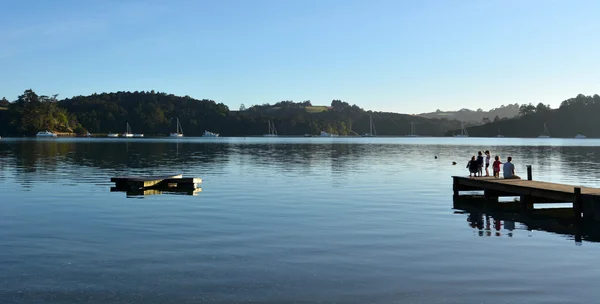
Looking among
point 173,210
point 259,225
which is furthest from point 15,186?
point 259,225

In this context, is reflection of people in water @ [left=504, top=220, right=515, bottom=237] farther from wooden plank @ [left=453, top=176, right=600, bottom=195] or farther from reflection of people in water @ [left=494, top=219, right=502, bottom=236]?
wooden plank @ [left=453, top=176, right=600, bottom=195]

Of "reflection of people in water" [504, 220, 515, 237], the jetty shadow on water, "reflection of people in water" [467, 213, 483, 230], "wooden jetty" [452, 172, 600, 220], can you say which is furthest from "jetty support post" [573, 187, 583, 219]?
"reflection of people in water" [467, 213, 483, 230]

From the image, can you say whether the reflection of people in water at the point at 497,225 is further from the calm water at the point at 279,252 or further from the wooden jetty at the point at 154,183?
the wooden jetty at the point at 154,183

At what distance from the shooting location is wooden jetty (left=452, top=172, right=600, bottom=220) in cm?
2897

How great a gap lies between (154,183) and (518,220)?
85.8 ft

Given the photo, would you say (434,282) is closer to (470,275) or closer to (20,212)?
(470,275)

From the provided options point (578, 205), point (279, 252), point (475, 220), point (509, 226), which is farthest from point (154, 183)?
point (578, 205)

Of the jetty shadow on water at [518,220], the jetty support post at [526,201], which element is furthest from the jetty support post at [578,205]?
the jetty support post at [526,201]

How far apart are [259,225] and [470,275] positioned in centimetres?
1128

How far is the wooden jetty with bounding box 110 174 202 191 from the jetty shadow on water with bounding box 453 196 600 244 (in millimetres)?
19292

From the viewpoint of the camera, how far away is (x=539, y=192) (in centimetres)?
3266

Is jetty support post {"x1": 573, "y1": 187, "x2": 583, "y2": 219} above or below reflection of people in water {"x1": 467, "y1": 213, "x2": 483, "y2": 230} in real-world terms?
above

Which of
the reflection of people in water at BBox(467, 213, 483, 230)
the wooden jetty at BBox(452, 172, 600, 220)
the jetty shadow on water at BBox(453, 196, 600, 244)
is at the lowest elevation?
the jetty shadow on water at BBox(453, 196, 600, 244)

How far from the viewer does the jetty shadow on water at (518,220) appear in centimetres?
2573
